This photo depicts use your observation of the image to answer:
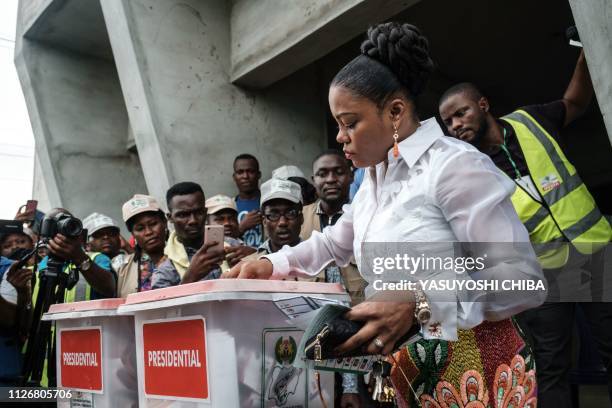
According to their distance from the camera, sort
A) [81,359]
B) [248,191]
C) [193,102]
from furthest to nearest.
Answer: [193,102], [248,191], [81,359]

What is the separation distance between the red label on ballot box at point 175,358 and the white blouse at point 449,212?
1.66ft

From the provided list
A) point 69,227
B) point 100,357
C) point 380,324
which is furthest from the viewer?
point 69,227

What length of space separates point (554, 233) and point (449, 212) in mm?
1442

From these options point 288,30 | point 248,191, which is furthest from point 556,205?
point 288,30

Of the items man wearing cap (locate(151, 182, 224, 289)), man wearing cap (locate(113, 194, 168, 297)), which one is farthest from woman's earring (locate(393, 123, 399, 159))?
man wearing cap (locate(113, 194, 168, 297))

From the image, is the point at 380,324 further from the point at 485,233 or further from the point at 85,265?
the point at 85,265

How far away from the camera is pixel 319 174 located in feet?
12.2

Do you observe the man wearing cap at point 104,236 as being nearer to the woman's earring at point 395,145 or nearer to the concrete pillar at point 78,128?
the concrete pillar at point 78,128

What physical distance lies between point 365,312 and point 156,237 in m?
2.68

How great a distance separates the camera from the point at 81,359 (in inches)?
86.2

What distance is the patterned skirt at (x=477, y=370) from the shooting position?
50.8 inches

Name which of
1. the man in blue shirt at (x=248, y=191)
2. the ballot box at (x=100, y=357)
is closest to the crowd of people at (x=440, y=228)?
the ballot box at (x=100, y=357)

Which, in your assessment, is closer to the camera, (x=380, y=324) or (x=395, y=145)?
(x=380, y=324)
